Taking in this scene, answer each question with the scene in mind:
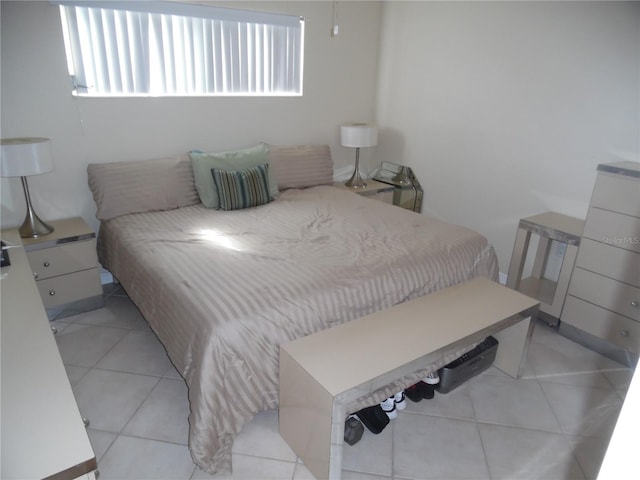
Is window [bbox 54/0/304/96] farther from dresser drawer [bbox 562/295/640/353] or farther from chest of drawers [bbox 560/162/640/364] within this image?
dresser drawer [bbox 562/295/640/353]

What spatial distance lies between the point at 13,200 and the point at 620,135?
377cm

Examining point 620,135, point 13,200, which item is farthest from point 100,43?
point 620,135

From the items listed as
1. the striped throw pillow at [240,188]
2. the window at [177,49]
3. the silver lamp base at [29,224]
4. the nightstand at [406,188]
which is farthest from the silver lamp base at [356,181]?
the silver lamp base at [29,224]

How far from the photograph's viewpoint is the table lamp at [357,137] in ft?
12.1

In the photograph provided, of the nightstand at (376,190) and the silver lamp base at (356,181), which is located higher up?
the silver lamp base at (356,181)

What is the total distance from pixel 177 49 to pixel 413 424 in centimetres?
287

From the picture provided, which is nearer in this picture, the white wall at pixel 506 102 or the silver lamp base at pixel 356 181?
the white wall at pixel 506 102

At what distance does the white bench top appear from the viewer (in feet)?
5.07

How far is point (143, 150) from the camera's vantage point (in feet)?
9.85

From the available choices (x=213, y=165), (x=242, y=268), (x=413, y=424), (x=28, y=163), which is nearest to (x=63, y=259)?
(x=28, y=163)

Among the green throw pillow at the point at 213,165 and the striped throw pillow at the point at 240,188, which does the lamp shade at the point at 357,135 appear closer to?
the green throw pillow at the point at 213,165

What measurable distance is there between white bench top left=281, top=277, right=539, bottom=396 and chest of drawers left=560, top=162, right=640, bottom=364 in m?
0.65

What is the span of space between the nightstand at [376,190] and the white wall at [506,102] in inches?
12.9

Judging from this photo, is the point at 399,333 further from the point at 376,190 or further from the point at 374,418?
the point at 376,190
